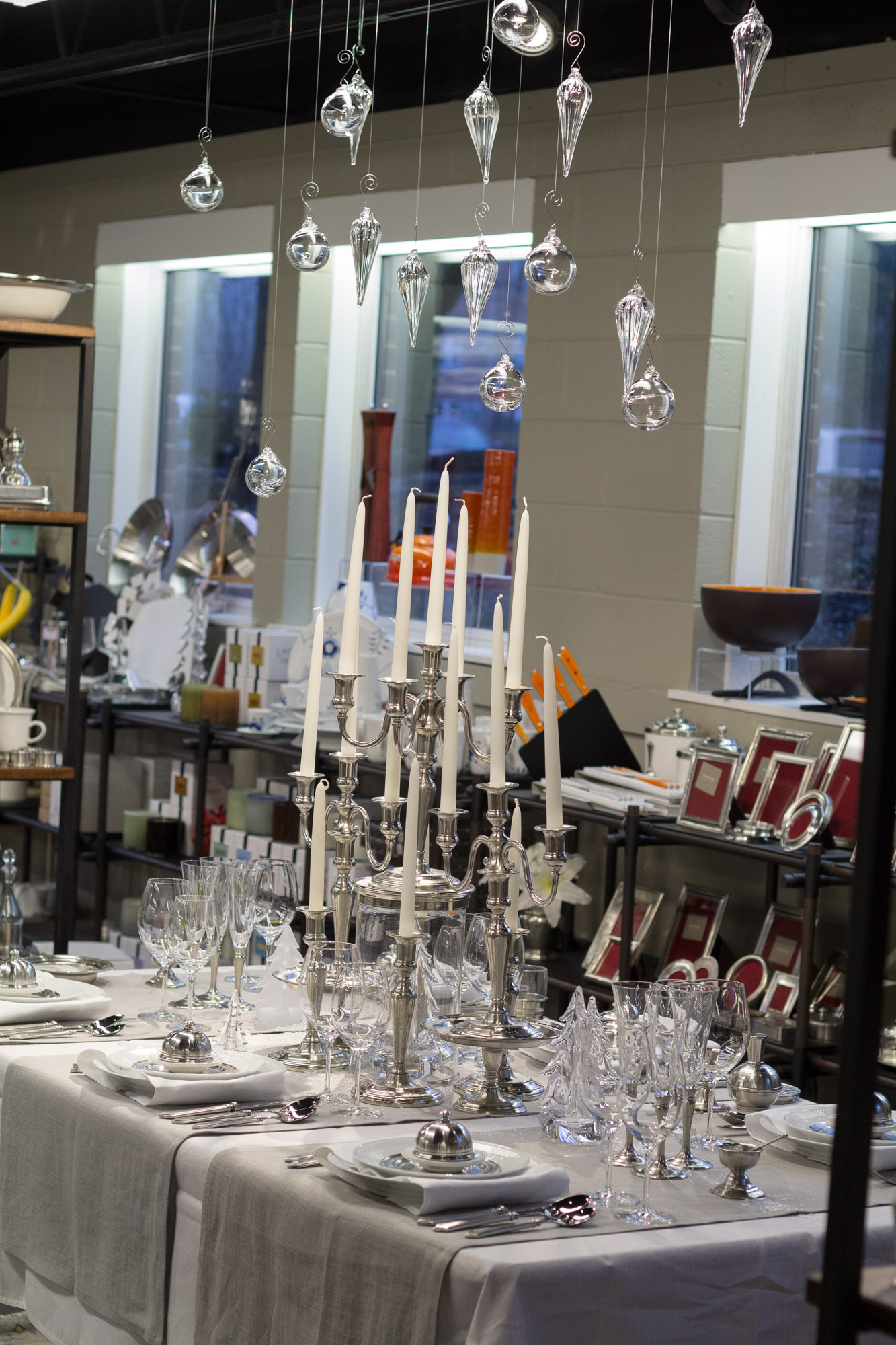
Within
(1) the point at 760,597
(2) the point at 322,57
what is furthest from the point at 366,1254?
(2) the point at 322,57

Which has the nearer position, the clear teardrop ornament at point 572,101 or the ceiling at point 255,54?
the clear teardrop ornament at point 572,101

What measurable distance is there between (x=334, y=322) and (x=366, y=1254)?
4222mm

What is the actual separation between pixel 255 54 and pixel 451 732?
140 inches

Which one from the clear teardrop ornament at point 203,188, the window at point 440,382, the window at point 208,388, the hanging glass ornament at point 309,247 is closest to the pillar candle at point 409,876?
the hanging glass ornament at point 309,247

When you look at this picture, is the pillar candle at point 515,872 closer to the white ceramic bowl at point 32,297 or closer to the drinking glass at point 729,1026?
the drinking glass at point 729,1026

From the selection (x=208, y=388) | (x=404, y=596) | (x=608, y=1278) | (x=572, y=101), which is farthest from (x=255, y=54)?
(x=608, y=1278)

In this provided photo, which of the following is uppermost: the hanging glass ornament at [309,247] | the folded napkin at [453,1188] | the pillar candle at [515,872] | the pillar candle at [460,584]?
the hanging glass ornament at [309,247]

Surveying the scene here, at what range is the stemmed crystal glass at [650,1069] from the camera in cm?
191

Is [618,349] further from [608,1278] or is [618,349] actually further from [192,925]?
[608,1278]

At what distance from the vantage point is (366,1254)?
1.77 metres

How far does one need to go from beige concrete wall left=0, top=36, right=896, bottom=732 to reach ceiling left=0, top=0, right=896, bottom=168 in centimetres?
10

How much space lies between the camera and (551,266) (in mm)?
2393

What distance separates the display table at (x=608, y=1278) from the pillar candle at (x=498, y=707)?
1.60ft

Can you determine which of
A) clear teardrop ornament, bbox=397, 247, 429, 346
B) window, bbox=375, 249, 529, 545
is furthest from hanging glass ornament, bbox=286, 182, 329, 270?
window, bbox=375, 249, 529, 545
